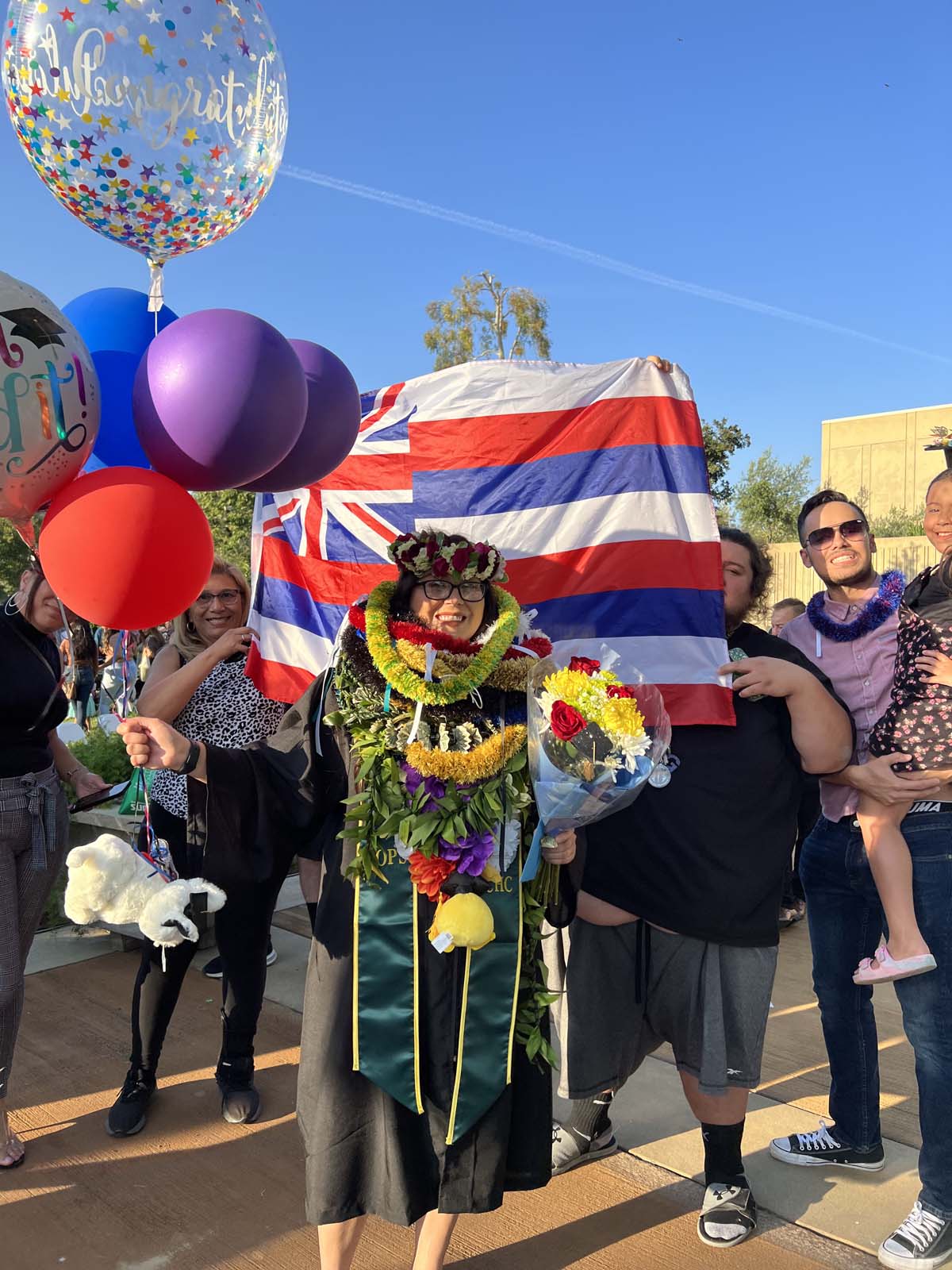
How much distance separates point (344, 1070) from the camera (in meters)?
2.34

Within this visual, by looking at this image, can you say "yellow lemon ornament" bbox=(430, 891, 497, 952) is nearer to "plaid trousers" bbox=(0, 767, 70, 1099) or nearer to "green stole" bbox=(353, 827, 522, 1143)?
"green stole" bbox=(353, 827, 522, 1143)

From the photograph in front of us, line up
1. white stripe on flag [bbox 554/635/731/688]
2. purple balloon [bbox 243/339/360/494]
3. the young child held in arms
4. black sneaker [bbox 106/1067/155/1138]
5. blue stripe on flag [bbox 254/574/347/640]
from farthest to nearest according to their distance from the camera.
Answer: blue stripe on flag [bbox 254/574/347/640], black sneaker [bbox 106/1067/155/1138], white stripe on flag [bbox 554/635/731/688], purple balloon [bbox 243/339/360/494], the young child held in arms

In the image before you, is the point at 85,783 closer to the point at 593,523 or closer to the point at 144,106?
the point at 593,523

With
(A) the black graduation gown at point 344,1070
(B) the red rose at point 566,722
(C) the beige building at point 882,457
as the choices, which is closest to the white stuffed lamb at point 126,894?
(A) the black graduation gown at point 344,1070

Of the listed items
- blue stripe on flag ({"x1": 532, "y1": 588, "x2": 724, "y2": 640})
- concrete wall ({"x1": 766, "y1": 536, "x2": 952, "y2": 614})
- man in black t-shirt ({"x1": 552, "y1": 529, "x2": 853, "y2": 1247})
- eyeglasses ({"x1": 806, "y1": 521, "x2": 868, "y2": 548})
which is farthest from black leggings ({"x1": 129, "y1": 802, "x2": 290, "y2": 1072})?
concrete wall ({"x1": 766, "y1": 536, "x2": 952, "y2": 614})

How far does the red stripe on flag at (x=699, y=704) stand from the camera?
283 centimetres

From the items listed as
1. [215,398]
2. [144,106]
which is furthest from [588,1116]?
[144,106]

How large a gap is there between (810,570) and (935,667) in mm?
21525

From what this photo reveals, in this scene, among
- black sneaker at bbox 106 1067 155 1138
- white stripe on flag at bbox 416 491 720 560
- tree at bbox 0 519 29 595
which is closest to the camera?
white stripe on flag at bbox 416 491 720 560

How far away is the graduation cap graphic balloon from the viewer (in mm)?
2205

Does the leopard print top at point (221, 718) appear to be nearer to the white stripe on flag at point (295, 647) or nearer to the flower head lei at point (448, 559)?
the white stripe on flag at point (295, 647)

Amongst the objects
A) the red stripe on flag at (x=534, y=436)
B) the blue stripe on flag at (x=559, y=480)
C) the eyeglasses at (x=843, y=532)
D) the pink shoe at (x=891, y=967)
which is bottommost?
the pink shoe at (x=891, y=967)

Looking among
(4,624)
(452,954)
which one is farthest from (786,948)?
(4,624)

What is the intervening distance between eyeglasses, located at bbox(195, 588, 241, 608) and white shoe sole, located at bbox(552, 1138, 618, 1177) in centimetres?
229
